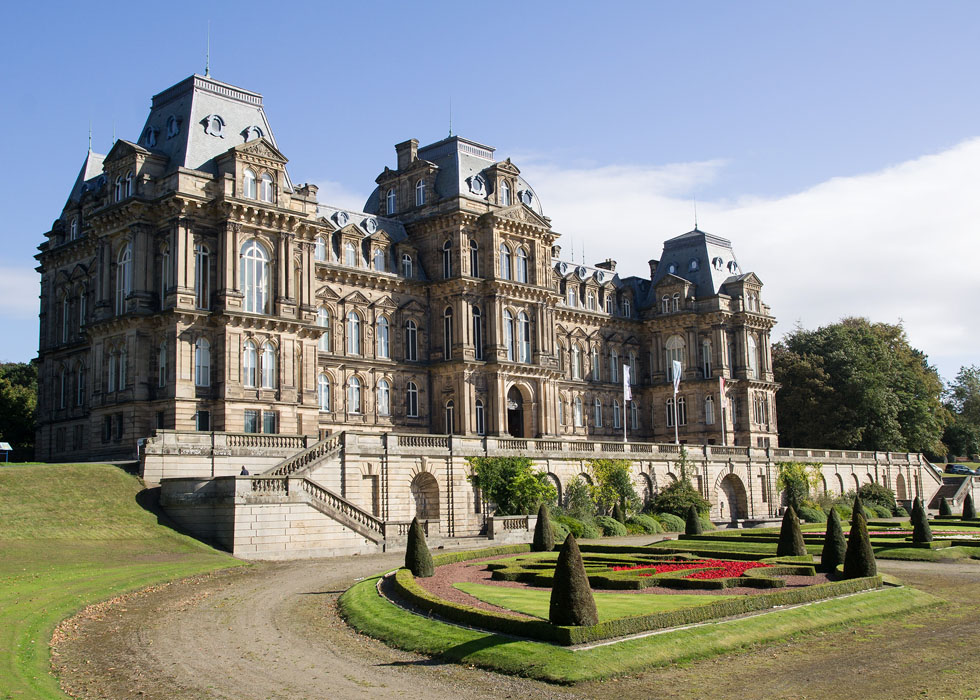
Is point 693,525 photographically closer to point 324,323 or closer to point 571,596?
point 324,323

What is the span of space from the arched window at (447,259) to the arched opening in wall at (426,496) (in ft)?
72.4

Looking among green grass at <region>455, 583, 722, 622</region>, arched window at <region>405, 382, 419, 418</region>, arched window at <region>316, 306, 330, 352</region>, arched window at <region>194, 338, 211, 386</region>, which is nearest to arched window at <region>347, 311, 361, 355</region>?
arched window at <region>316, 306, 330, 352</region>

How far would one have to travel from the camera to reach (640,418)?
90.9 metres

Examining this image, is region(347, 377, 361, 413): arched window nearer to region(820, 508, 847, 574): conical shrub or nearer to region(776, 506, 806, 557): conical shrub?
region(776, 506, 806, 557): conical shrub

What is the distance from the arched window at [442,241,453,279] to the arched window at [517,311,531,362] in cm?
585

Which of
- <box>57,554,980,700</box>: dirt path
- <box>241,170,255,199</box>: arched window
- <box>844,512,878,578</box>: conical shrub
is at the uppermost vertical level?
<box>241,170,255,199</box>: arched window

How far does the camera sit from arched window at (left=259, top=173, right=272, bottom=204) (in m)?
55.7

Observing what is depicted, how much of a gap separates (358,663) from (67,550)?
18.7 metres

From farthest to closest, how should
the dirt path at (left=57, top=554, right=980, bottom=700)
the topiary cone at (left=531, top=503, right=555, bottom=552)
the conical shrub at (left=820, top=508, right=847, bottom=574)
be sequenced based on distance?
the topiary cone at (left=531, top=503, right=555, bottom=552), the conical shrub at (left=820, top=508, right=847, bottom=574), the dirt path at (left=57, top=554, right=980, bottom=700)

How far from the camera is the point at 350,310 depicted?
67.1m

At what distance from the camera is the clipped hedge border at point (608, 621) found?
2091 centimetres

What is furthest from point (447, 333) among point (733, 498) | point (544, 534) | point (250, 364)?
point (544, 534)

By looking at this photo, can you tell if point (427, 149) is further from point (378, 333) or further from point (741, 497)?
point (741, 497)

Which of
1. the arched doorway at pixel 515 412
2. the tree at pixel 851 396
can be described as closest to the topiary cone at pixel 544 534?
the arched doorway at pixel 515 412
